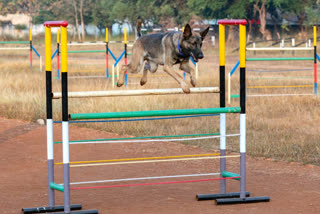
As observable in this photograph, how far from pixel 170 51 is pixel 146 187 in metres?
2.14

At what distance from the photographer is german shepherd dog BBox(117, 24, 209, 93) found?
222 inches

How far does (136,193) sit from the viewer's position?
7.14 m

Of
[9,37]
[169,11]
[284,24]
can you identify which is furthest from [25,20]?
[284,24]

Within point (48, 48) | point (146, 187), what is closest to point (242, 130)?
point (146, 187)

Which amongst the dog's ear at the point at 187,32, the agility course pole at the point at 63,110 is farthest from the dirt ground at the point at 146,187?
the dog's ear at the point at 187,32

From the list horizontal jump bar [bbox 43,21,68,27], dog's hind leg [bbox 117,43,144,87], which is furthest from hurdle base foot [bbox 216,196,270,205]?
horizontal jump bar [bbox 43,21,68,27]

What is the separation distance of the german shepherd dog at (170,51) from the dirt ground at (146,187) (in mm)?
1350

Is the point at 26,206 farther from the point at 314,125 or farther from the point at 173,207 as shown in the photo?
the point at 314,125

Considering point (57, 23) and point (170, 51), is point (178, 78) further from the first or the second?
point (57, 23)

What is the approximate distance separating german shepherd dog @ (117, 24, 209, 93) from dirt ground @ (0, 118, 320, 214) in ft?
4.43

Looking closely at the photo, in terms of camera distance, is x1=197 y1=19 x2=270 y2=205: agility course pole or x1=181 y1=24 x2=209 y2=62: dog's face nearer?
x1=181 y1=24 x2=209 y2=62: dog's face

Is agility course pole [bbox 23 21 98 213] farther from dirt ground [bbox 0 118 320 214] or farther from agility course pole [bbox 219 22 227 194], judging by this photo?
agility course pole [bbox 219 22 227 194]

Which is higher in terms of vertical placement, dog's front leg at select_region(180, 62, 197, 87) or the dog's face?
the dog's face

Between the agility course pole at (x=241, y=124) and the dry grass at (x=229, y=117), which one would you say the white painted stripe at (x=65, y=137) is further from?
the dry grass at (x=229, y=117)
